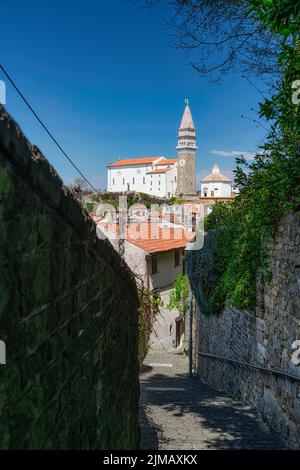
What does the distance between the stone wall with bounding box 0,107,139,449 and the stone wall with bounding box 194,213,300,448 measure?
3.16m

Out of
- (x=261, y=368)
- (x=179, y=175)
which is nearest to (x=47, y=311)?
(x=261, y=368)

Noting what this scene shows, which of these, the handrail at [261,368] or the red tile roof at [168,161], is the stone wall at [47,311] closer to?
the handrail at [261,368]

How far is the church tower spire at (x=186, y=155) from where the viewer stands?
306 feet

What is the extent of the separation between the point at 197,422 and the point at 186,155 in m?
93.4

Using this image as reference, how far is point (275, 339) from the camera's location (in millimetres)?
6270

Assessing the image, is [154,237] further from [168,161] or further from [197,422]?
[168,161]

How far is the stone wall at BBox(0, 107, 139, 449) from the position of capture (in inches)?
61.7

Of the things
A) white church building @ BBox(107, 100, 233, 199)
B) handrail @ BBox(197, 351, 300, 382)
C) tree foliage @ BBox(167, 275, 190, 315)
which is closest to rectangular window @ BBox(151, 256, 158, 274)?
tree foliage @ BBox(167, 275, 190, 315)

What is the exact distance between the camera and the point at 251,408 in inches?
289

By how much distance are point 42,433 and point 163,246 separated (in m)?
19.0

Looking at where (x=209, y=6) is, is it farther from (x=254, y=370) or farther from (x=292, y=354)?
(x=254, y=370)

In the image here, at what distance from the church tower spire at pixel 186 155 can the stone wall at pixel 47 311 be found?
89.3 m

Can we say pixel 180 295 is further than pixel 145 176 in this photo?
No

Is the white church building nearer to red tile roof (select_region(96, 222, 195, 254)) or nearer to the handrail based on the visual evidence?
red tile roof (select_region(96, 222, 195, 254))
